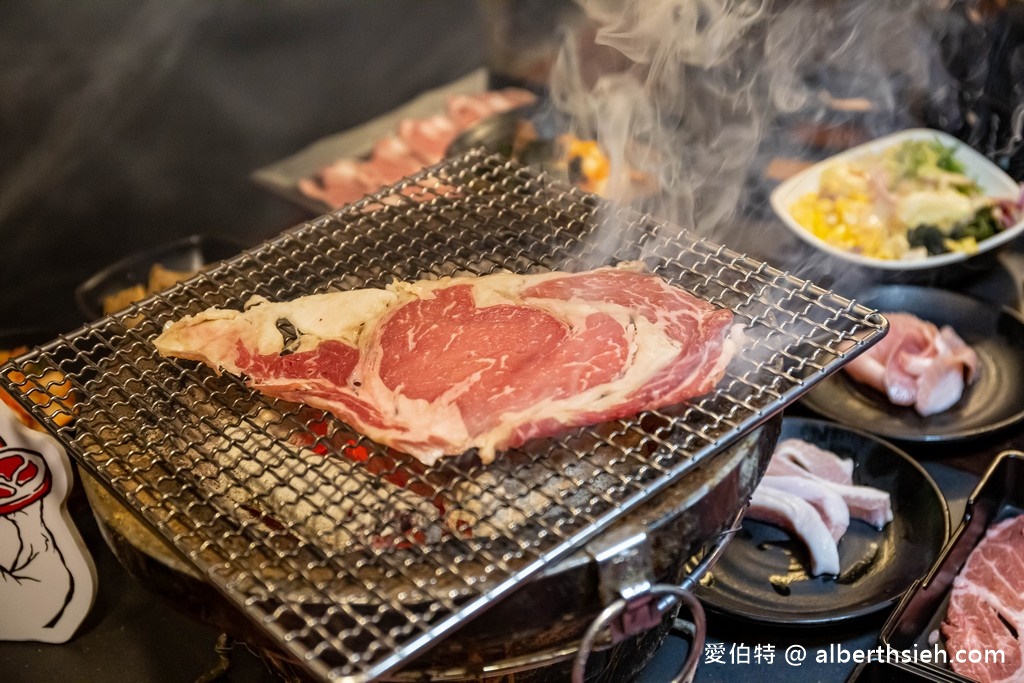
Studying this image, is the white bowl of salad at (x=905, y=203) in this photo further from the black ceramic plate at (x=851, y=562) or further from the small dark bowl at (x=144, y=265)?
the small dark bowl at (x=144, y=265)

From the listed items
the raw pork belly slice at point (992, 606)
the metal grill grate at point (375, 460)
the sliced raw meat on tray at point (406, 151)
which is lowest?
the raw pork belly slice at point (992, 606)

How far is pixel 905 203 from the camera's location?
433 cm

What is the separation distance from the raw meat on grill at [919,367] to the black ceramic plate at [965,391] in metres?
0.05

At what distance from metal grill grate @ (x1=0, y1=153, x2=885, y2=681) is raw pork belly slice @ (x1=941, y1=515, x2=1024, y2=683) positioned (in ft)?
3.77

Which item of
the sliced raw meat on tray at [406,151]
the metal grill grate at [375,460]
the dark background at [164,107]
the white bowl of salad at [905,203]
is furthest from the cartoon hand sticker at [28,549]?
the white bowl of salad at [905,203]

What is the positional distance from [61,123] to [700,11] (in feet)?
10.8

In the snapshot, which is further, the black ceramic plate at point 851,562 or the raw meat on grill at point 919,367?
the raw meat on grill at point 919,367

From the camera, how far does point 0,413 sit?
2.53m

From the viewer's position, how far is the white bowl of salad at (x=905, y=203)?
13.8ft

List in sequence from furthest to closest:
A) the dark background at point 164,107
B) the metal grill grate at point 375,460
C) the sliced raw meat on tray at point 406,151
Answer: the sliced raw meat on tray at point 406,151 → the dark background at point 164,107 → the metal grill grate at point 375,460

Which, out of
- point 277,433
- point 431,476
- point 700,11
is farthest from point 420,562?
point 700,11

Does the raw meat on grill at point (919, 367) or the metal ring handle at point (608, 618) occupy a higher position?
the metal ring handle at point (608, 618)

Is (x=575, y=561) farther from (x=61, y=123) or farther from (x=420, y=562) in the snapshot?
(x=61, y=123)

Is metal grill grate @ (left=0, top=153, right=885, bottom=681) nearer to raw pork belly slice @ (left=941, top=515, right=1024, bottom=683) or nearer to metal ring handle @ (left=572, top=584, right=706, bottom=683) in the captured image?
metal ring handle @ (left=572, top=584, right=706, bottom=683)
